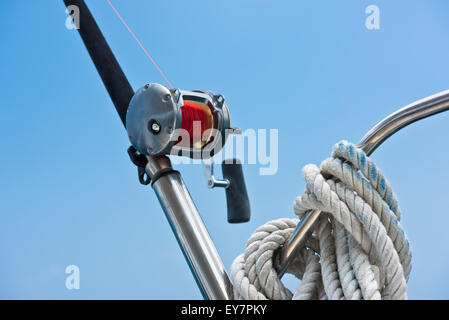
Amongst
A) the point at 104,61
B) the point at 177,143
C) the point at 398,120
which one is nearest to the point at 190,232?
the point at 177,143

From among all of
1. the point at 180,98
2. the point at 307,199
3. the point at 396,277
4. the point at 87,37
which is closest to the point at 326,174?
the point at 307,199

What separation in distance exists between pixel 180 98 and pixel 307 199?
1.15ft

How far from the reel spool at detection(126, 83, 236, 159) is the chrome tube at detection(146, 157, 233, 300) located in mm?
45

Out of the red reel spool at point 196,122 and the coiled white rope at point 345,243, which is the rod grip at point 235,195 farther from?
the coiled white rope at point 345,243

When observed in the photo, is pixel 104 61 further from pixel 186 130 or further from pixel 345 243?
pixel 345 243

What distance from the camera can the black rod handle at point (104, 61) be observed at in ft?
3.40

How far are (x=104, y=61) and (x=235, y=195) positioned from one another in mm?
411

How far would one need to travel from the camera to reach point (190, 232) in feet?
2.48

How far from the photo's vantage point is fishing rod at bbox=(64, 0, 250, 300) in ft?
2.41

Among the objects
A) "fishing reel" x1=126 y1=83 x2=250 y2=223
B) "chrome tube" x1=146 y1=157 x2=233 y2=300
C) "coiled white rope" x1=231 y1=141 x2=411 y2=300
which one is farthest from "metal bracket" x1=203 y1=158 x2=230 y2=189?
"coiled white rope" x1=231 y1=141 x2=411 y2=300

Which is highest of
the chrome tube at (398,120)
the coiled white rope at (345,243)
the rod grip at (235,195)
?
the rod grip at (235,195)

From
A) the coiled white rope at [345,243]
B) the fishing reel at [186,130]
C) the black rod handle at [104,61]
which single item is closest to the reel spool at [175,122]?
the fishing reel at [186,130]

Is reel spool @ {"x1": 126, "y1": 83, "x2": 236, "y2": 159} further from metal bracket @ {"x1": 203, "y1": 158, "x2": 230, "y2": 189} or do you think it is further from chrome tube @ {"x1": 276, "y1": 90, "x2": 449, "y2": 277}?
chrome tube @ {"x1": 276, "y1": 90, "x2": 449, "y2": 277}
